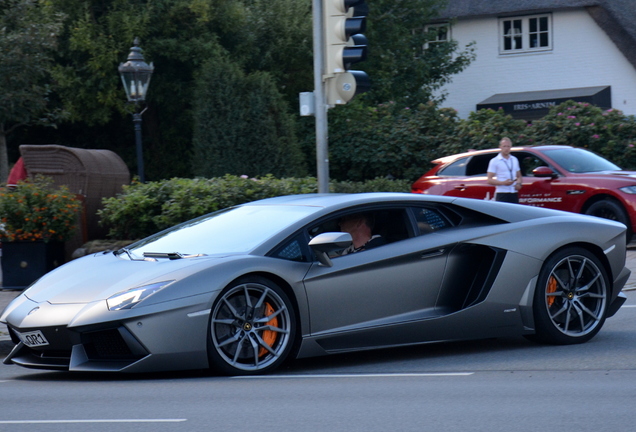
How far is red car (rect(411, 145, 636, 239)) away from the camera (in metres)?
14.7

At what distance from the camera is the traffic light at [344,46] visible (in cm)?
968

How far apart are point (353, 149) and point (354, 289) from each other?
54.2ft

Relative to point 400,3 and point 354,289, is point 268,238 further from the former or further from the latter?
point 400,3

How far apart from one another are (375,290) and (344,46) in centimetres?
372

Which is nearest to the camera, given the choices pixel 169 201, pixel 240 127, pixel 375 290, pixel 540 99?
pixel 375 290

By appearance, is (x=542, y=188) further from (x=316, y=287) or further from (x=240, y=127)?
(x=240, y=127)

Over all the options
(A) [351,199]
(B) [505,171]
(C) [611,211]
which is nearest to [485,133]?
(C) [611,211]

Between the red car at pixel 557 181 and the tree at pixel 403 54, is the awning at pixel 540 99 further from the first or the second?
the red car at pixel 557 181

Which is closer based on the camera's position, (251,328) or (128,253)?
(251,328)

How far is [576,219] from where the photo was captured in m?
7.56

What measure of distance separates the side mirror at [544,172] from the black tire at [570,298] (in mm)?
7847

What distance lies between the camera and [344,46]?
32.0 feet

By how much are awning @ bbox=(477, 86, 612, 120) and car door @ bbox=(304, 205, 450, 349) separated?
3212 cm

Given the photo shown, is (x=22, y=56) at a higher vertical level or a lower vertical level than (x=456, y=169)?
higher
